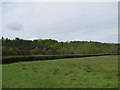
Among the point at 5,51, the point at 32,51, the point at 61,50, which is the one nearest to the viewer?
the point at 5,51

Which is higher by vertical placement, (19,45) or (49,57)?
(19,45)

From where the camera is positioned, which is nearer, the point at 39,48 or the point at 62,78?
the point at 62,78

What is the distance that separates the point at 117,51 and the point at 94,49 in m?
11.8

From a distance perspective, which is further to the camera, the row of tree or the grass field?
the row of tree

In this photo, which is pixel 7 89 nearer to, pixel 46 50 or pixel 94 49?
pixel 46 50

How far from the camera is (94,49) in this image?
63.9m

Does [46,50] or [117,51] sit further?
[117,51]

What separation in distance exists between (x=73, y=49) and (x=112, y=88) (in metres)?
52.4

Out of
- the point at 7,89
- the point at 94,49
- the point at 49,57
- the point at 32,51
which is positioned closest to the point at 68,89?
the point at 7,89

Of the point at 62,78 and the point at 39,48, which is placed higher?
the point at 39,48

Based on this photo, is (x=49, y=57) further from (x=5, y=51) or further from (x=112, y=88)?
(x=112, y=88)

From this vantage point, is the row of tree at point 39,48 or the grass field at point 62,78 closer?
the grass field at point 62,78

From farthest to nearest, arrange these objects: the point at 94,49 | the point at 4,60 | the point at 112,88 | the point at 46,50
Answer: the point at 94,49 → the point at 46,50 → the point at 4,60 → the point at 112,88

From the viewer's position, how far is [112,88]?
7.56 m
